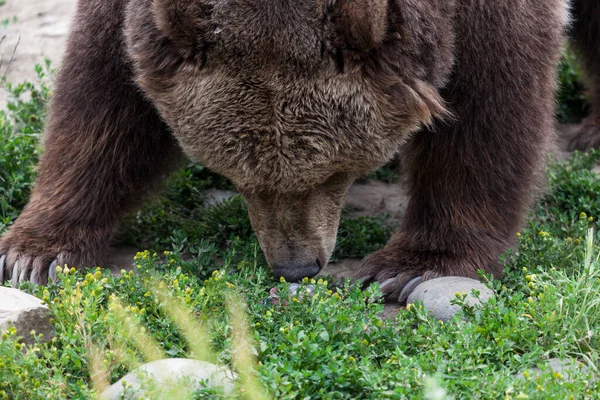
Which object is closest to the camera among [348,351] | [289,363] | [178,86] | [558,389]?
[558,389]

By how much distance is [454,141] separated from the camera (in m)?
5.06

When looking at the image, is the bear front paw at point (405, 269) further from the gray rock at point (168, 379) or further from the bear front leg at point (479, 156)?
the gray rock at point (168, 379)

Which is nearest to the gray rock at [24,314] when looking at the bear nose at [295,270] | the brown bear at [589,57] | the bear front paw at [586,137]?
the bear nose at [295,270]

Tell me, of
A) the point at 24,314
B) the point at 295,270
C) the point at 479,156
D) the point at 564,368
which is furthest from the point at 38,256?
the point at 564,368

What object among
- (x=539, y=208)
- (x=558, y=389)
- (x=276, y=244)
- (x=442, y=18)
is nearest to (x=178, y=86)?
(x=276, y=244)

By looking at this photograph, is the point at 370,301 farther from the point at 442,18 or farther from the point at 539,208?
the point at 539,208

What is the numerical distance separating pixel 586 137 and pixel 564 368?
168 inches

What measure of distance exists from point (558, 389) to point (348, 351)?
0.92 meters

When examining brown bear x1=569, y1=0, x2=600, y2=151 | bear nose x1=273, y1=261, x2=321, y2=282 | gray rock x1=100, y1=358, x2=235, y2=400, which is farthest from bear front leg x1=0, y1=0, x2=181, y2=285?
brown bear x1=569, y1=0, x2=600, y2=151

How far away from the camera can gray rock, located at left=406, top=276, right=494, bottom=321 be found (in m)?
4.45

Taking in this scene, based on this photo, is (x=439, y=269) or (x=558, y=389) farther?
(x=439, y=269)

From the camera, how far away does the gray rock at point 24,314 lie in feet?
12.8

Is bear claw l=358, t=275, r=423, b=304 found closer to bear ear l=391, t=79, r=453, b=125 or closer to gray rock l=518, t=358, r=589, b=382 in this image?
bear ear l=391, t=79, r=453, b=125

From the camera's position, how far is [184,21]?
4062 mm
